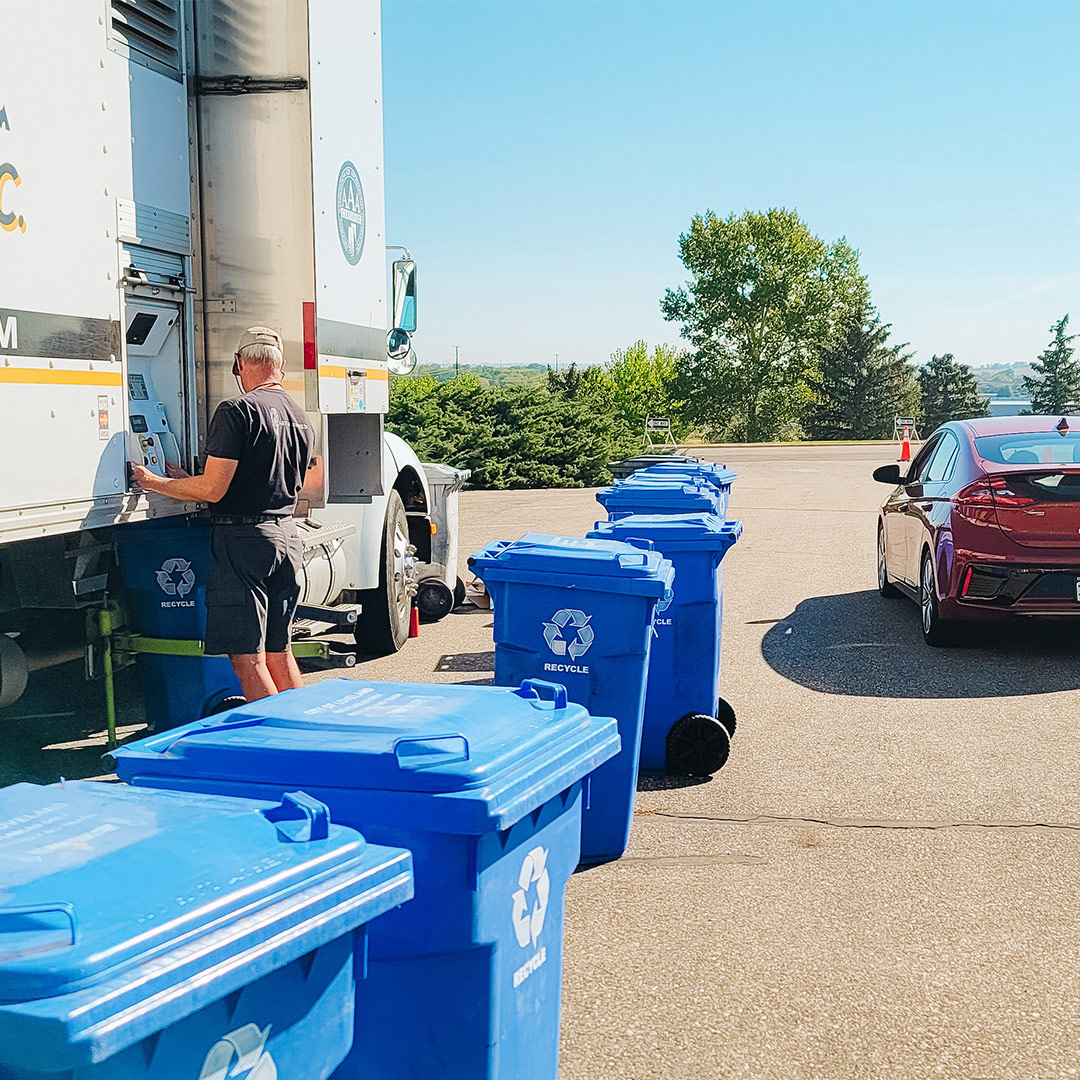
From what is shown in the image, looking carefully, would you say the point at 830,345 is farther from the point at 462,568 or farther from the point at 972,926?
the point at 972,926

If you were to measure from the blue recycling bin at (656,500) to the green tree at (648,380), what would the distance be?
6693cm

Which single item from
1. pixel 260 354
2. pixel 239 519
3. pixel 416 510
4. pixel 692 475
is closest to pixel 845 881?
pixel 239 519

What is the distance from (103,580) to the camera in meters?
5.70

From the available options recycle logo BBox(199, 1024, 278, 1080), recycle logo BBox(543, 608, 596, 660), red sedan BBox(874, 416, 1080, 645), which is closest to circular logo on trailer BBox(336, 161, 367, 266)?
recycle logo BBox(543, 608, 596, 660)

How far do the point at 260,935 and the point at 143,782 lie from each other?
2.83 ft

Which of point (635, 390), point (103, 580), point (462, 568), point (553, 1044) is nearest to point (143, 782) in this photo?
point (553, 1044)

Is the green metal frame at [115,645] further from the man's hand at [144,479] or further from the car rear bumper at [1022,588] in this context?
the car rear bumper at [1022,588]

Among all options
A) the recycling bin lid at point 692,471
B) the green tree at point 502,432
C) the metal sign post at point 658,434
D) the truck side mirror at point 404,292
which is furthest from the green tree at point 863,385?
Answer: the truck side mirror at point 404,292

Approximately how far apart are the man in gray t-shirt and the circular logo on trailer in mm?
1286

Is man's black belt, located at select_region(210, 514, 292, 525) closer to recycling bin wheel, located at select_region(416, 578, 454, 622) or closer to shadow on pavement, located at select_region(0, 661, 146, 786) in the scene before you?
shadow on pavement, located at select_region(0, 661, 146, 786)

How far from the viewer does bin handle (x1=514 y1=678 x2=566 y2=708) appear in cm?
304

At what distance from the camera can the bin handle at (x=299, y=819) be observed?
2.06 metres

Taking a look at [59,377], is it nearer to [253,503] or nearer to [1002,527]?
[253,503]

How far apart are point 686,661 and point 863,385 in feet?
250
